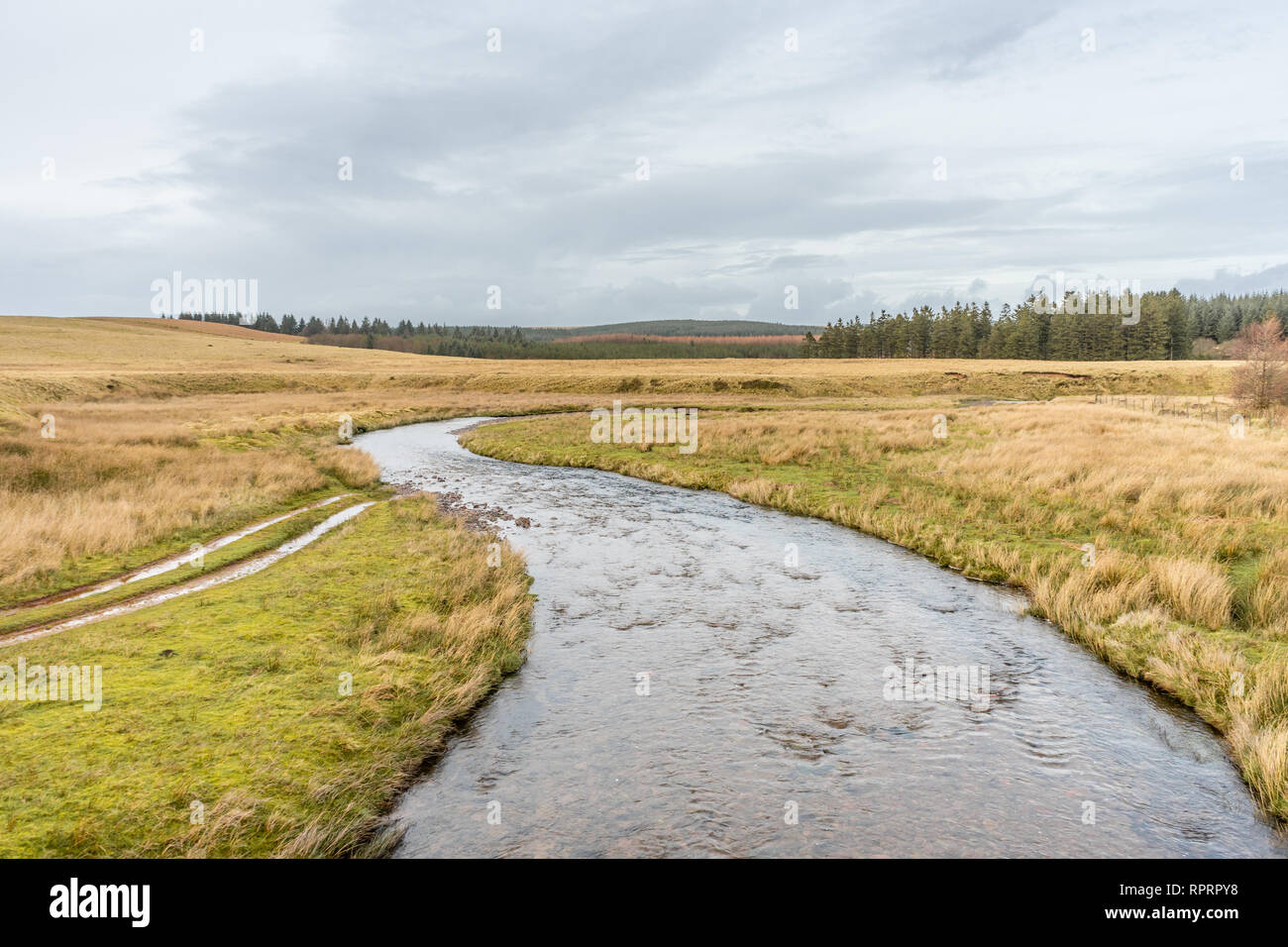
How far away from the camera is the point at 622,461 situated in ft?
117

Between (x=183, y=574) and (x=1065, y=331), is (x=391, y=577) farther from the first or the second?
(x=1065, y=331)

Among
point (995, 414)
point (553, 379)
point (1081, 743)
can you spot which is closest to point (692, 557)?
point (1081, 743)

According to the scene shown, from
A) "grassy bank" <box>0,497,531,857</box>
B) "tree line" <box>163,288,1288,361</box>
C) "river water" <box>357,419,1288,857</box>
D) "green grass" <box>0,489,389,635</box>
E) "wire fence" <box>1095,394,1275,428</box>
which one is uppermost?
"tree line" <box>163,288,1288,361</box>

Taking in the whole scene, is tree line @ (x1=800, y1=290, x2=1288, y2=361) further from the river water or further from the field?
the river water

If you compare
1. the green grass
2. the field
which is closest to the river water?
the field

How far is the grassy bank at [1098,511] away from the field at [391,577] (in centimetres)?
8

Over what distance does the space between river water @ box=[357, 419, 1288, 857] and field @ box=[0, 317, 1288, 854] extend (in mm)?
741

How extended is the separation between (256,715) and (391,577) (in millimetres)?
6821

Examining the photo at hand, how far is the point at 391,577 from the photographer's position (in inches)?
634

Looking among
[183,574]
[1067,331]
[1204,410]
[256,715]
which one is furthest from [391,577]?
[1067,331]

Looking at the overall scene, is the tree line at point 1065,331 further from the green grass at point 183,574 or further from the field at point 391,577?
the green grass at point 183,574

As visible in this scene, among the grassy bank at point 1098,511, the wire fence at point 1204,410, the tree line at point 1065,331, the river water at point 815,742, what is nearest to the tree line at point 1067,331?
the tree line at point 1065,331

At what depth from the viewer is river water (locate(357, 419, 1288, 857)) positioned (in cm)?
749
